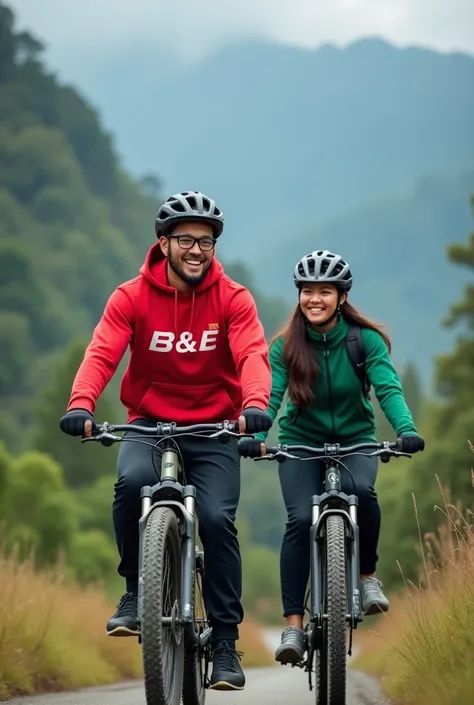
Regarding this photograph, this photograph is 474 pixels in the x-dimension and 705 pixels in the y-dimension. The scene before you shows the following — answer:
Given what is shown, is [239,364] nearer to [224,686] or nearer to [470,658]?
[224,686]

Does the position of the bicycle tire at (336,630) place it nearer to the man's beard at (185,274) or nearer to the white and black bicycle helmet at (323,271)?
the man's beard at (185,274)

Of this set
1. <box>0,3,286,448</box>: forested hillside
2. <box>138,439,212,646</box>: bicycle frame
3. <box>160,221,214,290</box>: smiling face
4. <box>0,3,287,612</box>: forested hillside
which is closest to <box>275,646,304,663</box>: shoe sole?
<box>138,439,212,646</box>: bicycle frame

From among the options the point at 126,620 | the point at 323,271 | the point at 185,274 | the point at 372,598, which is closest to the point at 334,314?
the point at 323,271

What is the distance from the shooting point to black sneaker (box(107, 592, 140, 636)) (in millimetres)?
6207

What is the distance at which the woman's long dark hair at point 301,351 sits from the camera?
295 inches

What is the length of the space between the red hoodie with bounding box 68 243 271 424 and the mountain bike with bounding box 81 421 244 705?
0.78 ft

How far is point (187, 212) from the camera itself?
21.9 feet

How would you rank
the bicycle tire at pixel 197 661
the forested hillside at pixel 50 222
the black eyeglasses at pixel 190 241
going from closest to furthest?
the bicycle tire at pixel 197 661, the black eyeglasses at pixel 190 241, the forested hillside at pixel 50 222

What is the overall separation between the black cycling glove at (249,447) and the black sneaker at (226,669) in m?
0.90

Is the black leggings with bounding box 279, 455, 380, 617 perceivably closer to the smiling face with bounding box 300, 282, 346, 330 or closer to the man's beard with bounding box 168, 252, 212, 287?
the smiling face with bounding box 300, 282, 346, 330

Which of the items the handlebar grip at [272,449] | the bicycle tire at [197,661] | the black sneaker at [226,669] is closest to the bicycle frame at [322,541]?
the handlebar grip at [272,449]

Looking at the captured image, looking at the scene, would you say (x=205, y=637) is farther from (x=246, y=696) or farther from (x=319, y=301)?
(x=246, y=696)

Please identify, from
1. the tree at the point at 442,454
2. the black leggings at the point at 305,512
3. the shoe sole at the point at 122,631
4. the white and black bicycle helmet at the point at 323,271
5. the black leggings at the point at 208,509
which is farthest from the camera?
the tree at the point at 442,454

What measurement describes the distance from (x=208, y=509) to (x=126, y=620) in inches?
24.7
